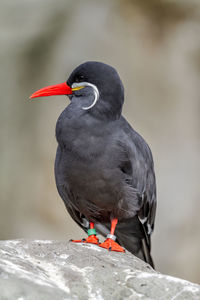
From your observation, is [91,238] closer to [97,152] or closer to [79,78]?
[97,152]

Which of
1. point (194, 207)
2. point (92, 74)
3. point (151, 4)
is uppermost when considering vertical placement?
point (151, 4)

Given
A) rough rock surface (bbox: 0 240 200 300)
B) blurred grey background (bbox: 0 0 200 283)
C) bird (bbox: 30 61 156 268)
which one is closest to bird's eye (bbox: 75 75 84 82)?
bird (bbox: 30 61 156 268)

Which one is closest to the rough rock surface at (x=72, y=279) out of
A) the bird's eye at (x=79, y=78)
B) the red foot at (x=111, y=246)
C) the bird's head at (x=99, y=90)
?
the red foot at (x=111, y=246)

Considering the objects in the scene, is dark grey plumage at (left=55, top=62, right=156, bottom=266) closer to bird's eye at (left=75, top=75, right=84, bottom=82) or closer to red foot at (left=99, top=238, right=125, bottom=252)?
bird's eye at (left=75, top=75, right=84, bottom=82)

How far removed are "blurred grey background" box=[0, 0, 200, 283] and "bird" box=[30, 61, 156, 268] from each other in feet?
11.2

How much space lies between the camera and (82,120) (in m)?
4.31

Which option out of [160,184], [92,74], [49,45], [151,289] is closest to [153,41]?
[49,45]

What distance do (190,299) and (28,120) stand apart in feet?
19.2

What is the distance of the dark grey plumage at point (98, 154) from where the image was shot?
427cm

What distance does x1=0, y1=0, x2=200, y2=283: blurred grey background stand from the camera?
8.00 m

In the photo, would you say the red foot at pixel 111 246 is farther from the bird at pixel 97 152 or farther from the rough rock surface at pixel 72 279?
the rough rock surface at pixel 72 279

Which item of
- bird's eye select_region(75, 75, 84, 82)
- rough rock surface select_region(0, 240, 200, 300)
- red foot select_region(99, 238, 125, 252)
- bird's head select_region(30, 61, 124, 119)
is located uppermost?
bird's eye select_region(75, 75, 84, 82)

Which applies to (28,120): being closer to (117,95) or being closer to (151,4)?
(151,4)

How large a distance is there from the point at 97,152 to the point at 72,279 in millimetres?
1370
